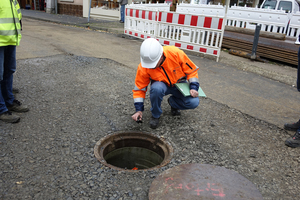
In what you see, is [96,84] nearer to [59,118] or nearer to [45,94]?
[45,94]

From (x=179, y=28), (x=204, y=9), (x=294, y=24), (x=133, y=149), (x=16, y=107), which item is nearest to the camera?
(x=133, y=149)

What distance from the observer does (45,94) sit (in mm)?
4145

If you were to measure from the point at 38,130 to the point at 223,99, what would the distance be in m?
3.07

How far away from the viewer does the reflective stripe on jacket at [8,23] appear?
2962mm

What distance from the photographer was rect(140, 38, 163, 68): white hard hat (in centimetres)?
288

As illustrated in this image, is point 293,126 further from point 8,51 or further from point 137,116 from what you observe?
point 8,51

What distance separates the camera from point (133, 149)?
338 cm

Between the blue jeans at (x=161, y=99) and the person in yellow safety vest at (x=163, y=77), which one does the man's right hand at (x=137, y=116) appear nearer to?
the person in yellow safety vest at (x=163, y=77)

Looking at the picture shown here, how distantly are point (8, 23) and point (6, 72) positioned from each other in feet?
2.25

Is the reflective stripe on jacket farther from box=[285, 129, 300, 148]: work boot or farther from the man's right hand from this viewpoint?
box=[285, 129, 300, 148]: work boot

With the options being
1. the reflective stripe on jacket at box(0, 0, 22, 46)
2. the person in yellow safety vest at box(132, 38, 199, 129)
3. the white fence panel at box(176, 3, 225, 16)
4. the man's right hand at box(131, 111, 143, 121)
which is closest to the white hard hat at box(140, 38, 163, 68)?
the person in yellow safety vest at box(132, 38, 199, 129)

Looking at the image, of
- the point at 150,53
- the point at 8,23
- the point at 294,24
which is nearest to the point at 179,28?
the point at 150,53

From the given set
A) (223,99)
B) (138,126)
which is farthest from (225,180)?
(223,99)

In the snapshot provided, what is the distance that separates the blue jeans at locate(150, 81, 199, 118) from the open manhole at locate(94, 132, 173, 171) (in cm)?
37
